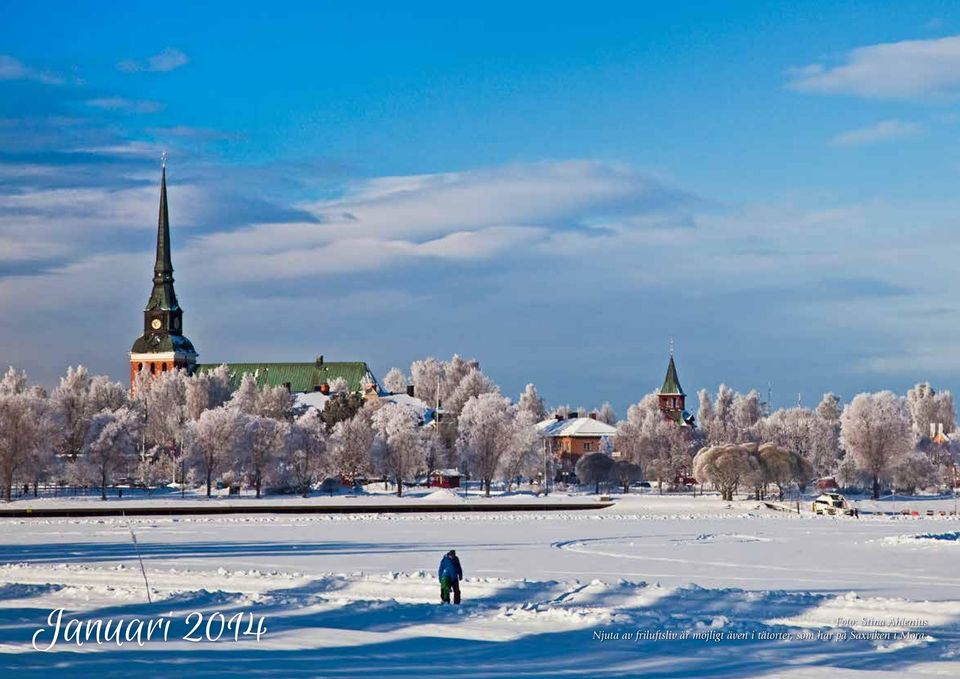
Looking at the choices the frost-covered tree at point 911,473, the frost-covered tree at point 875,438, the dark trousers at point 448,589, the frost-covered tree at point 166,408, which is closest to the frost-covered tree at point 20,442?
the frost-covered tree at point 166,408

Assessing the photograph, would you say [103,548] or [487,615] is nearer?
[487,615]

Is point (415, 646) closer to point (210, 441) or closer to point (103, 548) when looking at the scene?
point (103, 548)

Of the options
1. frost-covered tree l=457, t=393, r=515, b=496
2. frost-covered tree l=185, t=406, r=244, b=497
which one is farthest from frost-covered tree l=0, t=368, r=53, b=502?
frost-covered tree l=457, t=393, r=515, b=496

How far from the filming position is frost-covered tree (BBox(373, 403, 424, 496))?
137m

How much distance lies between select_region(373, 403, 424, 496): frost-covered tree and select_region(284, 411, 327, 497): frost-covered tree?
6.20 metres

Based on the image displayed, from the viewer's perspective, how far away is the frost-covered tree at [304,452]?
452ft

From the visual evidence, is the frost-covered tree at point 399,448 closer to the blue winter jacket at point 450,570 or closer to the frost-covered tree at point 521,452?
the frost-covered tree at point 521,452

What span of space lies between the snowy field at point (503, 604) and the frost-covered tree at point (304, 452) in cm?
7364

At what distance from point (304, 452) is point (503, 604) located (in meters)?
106

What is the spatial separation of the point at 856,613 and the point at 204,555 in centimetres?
2672

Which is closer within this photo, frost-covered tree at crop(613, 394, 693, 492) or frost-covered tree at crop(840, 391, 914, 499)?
frost-covered tree at crop(840, 391, 914, 499)

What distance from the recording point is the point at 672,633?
30.0m

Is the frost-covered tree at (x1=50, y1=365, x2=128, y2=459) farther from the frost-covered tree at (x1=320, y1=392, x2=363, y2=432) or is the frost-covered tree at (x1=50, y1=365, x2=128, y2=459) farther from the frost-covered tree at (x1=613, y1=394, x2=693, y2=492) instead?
the frost-covered tree at (x1=613, y1=394, x2=693, y2=492)

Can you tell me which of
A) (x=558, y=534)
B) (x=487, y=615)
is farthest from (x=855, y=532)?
(x=487, y=615)
